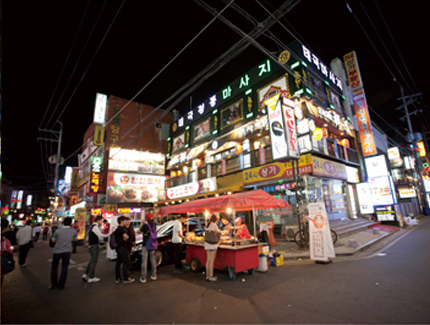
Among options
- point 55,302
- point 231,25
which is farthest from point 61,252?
point 231,25

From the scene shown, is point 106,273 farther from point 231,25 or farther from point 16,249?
point 16,249

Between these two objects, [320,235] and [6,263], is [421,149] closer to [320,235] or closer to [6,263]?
[320,235]

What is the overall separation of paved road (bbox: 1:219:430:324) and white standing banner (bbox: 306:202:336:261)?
1.37ft

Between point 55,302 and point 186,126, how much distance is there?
2058 centimetres

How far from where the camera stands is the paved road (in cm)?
453

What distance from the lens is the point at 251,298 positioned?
18.0 feet

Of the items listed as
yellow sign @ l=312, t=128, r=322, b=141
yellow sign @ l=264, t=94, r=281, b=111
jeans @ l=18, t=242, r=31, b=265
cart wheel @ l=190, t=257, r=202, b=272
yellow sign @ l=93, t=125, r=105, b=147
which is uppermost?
yellow sign @ l=93, t=125, r=105, b=147

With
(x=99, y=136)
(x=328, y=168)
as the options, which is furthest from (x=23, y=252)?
(x=328, y=168)

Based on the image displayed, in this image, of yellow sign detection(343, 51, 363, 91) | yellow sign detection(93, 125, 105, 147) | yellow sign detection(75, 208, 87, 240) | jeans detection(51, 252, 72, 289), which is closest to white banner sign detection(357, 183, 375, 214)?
yellow sign detection(343, 51, 363, 91)

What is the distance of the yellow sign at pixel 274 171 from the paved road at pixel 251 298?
6881mm

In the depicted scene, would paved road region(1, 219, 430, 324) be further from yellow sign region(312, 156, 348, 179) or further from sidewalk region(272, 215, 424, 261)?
yellow sign region(312, 156, 348, 179)

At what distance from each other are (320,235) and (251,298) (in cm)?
449

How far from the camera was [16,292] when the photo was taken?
682 cm

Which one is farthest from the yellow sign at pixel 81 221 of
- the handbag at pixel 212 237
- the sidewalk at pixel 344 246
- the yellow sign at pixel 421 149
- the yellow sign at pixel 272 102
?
the yellow sign at pixel 421 149
